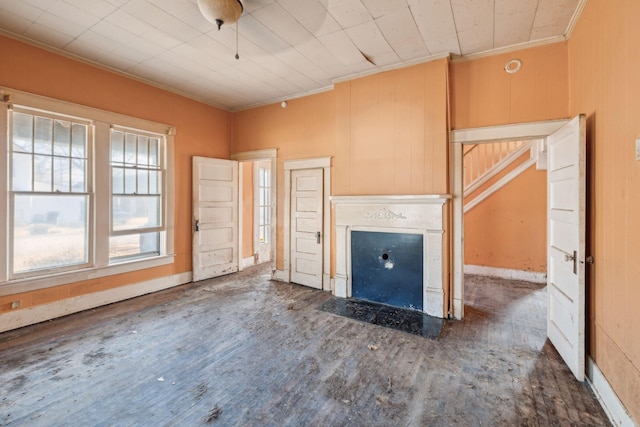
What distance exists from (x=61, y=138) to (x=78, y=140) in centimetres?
17

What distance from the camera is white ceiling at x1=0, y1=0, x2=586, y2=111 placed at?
2602 millimetres

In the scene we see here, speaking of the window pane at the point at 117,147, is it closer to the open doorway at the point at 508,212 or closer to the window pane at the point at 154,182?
the window pane at the point at 154,182

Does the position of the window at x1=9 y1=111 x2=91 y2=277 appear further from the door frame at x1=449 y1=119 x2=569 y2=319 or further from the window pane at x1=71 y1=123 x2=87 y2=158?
the door frame at x1=449 y1=119 x2=569 y2=319

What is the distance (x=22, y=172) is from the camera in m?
3.12

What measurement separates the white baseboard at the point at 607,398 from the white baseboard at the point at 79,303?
5054mm

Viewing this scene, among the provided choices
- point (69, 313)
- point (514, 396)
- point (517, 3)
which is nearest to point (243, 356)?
point (514, 396)

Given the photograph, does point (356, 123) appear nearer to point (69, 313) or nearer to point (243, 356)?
point (243, 356)

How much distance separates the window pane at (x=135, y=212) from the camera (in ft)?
12.8

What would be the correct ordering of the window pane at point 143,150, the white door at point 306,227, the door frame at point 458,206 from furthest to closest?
the white door at point 306,227, the window pane at point 143,150, the door frame at point 458,206

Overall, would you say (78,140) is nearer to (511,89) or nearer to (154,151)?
(154,151)

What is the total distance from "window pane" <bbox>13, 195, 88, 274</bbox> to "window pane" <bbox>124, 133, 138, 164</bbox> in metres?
0.77

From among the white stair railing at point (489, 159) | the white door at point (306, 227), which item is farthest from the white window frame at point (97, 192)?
the white stair railing at point (489, 159)

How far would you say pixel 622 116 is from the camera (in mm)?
1809

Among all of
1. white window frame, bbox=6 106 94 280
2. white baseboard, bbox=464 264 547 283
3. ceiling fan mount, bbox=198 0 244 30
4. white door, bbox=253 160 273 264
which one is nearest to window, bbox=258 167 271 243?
white door, bbox=253 160 273 264
